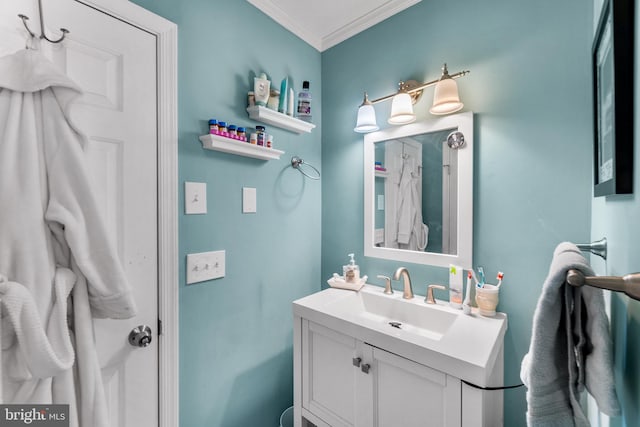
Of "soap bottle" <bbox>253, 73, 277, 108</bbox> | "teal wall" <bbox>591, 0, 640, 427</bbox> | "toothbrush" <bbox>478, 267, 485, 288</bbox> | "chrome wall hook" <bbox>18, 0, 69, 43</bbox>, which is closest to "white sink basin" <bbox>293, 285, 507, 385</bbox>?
"toothbrush" <bbox>478, 267, 485, 288</bbox>

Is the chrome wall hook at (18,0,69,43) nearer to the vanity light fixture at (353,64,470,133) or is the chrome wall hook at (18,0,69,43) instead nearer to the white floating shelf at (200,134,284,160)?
the white floating shelf at (200,134,284,160)

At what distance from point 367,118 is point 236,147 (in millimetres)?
722

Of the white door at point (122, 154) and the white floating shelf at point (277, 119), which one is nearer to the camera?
the white door at point (122, 154)

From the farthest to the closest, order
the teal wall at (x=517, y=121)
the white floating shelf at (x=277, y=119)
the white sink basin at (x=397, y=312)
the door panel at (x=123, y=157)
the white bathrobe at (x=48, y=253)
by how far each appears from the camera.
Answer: the white floating shelf at (x=277, y=119) → the white sink basin at (x=397, y=312) → the teal wall at (x=517, y=121) → the door panel at (x=123, y=157) → the white bathrobe at (x=48, y=253)

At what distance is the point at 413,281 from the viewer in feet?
4.72

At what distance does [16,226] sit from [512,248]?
65.5 inches

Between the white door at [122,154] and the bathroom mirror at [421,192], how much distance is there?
1104mm

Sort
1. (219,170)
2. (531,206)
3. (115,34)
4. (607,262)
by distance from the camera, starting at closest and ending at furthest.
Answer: (607,262), (115,34), (531,206), (219,170)

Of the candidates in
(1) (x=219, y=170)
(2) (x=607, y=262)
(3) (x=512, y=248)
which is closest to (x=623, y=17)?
(2) (x=607, y=262)

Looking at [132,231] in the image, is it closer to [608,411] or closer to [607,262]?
[608,411]

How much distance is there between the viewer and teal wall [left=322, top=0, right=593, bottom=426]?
1.02 meters

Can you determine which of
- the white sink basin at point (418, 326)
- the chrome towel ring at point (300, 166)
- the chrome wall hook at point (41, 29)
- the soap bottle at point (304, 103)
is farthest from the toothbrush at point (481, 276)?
the chrome wall hook at point (41, 29)

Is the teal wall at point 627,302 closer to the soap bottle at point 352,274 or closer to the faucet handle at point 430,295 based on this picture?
the faucet handle at point 430,295

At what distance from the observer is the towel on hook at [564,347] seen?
426mm
